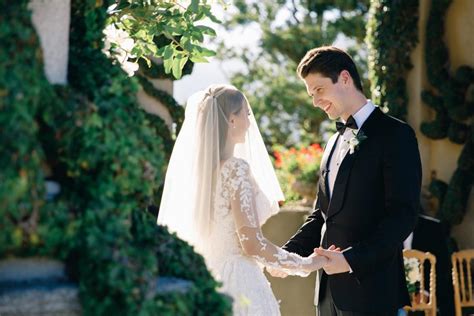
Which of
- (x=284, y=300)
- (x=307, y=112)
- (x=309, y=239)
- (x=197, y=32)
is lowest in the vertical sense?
(x=284, y=300)

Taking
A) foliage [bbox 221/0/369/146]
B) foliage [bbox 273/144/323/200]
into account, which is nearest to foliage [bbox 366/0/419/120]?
foliage [bbox 273/144/323/200]

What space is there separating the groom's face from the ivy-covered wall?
5.29 ft

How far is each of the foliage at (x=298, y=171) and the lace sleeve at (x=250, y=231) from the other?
13.6 ft

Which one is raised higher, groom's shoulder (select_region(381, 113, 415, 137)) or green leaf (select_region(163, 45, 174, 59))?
green leaf (select_region(163, 45, 174, 59))

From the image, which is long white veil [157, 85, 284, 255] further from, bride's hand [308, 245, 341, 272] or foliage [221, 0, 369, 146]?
foliage [221, 0, 369, 146]

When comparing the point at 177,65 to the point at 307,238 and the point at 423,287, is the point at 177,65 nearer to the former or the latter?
the point at 307,238

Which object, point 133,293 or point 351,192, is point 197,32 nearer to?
point 351,192

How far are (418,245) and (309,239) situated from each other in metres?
3.20

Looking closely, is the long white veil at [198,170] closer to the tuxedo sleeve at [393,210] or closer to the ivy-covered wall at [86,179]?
the tuxedo sleeve at [393,210]

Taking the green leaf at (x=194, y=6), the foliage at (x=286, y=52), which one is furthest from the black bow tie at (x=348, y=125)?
the foliage at (x=286, y=52)

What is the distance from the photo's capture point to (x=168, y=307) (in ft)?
6.63

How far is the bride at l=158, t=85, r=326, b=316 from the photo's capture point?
3.49 metres

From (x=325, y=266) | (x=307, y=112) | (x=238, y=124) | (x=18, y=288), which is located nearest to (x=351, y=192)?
(x=325, y=266)

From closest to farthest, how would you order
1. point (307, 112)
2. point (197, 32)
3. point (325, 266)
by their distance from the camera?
point (197, 32)
point (325, 266)
point (307, 112)
